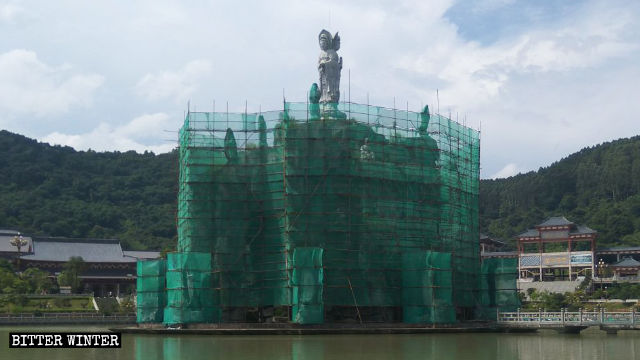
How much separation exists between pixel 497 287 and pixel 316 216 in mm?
16120

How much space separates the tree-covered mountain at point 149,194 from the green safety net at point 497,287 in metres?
67.8

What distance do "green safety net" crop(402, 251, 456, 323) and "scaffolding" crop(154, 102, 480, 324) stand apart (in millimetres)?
69

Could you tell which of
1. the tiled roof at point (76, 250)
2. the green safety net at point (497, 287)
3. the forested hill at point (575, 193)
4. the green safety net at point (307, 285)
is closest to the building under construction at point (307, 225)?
the green safety net at point (307, 285)

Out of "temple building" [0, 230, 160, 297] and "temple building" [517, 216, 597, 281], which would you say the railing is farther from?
"temple building" [0, 230, 160, 297]

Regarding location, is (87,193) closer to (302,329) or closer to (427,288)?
(427,288)

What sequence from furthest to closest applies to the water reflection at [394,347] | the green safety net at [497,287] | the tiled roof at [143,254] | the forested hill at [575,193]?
the forested hill at [575,193] → the tiled roof at [143,254] → the green safety net at [497,287] → the water reflection at [394,347]

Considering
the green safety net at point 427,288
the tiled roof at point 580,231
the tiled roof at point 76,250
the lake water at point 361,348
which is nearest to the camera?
the lake water at point 361,348

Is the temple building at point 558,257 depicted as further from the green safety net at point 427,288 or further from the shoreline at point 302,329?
the shoreline at point 302,329

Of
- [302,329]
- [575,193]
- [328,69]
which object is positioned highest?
[328,69]

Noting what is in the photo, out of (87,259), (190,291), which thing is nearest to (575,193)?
(87,259)

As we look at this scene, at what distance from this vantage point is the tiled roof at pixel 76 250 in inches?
4326

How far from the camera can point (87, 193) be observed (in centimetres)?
15600

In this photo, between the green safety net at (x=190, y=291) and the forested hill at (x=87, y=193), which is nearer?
the green safety net at (x=190, y=291)

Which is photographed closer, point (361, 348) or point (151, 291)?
point (361, 348)
